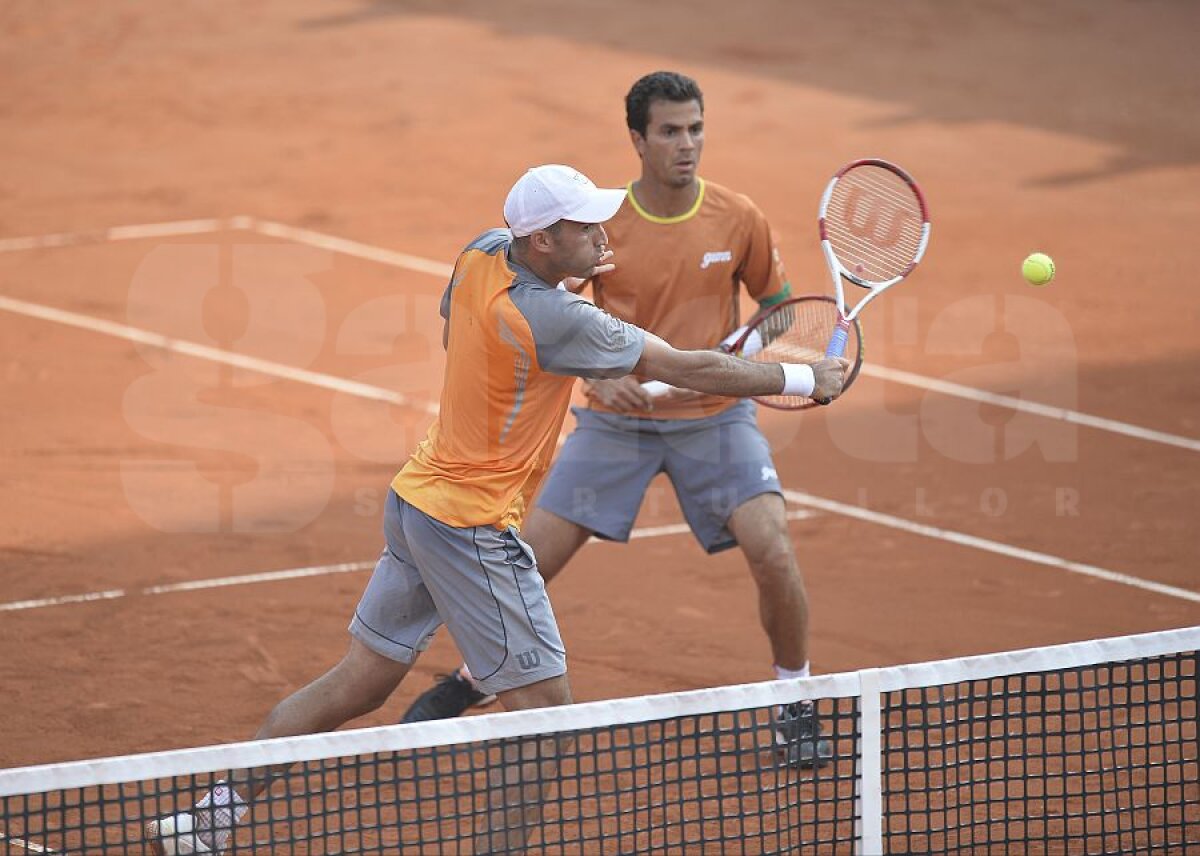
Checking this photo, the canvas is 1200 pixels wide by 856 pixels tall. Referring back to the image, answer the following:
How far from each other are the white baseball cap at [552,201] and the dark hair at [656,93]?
142 cm

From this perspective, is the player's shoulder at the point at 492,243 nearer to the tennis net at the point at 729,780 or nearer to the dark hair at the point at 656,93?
the dark hair at the point at 656,93

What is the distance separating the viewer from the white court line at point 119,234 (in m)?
12.8

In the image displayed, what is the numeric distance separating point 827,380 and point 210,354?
6.42m

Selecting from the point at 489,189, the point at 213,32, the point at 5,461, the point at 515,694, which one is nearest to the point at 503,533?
the point at 515,694

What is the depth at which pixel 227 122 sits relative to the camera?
52.1ft

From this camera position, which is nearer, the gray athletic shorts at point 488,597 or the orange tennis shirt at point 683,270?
the gray athletic shorts at point 488,597

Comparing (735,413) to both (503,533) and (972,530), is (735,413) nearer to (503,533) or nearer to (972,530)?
(503,533)

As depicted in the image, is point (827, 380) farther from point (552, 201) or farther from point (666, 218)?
point (666, 218)

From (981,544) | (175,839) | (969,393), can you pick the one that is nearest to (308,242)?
(969,393)

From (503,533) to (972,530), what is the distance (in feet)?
12.9

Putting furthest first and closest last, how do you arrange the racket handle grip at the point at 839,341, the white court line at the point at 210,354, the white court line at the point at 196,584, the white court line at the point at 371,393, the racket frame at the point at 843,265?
the white court line at the point at 210,354
the white court line at the point at 371,393
the white court line at the point at 196,584
the racket frame at the point at 843,265
the racket handle grip at the point at 839,341

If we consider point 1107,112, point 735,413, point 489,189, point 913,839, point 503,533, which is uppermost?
point 1107,112

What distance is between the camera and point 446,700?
21.9 feet

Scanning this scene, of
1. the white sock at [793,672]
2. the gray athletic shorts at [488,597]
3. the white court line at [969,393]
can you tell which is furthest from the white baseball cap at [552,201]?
the white court line at [969,393]
